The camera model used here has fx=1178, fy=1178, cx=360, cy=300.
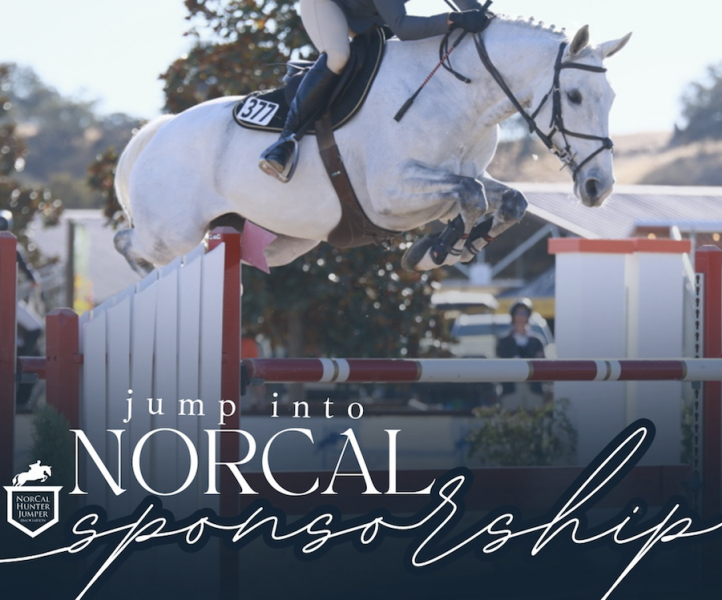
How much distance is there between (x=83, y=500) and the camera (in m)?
3.47

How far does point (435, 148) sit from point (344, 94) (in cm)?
44

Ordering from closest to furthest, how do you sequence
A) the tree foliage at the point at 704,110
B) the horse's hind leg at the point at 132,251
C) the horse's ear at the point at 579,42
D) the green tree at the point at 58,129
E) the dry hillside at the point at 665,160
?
1. the horse's ear at the point at 579,42
2. the horse's hind leg at the point at 132,251
3. the dry hillside at the point at 665,160
4. the tree foliage at the point at 704,110
5. the green tree at the point at 58,129

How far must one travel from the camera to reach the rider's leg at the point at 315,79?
15.0 feet

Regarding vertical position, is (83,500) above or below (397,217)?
below

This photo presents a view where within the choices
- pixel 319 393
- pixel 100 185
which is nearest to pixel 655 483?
pixel 100 185

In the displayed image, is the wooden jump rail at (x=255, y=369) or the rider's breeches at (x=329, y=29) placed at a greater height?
the rider's breeches at (x=329, y=29)

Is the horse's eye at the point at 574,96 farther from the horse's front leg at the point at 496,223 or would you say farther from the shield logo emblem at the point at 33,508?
the shield logo emblem at the point at 33,508

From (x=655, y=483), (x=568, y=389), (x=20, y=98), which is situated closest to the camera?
(x=655, y=483)

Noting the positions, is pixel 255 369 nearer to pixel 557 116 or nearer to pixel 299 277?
pixel 557 116

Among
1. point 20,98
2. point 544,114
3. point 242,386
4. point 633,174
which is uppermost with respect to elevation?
point 20,98

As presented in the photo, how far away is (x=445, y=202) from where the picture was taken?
446 cm

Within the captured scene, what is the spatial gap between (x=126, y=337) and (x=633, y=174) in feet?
143

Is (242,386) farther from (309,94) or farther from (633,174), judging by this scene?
(633,174)

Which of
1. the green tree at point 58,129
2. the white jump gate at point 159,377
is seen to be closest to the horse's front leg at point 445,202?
the white jump gate at point 159,377
